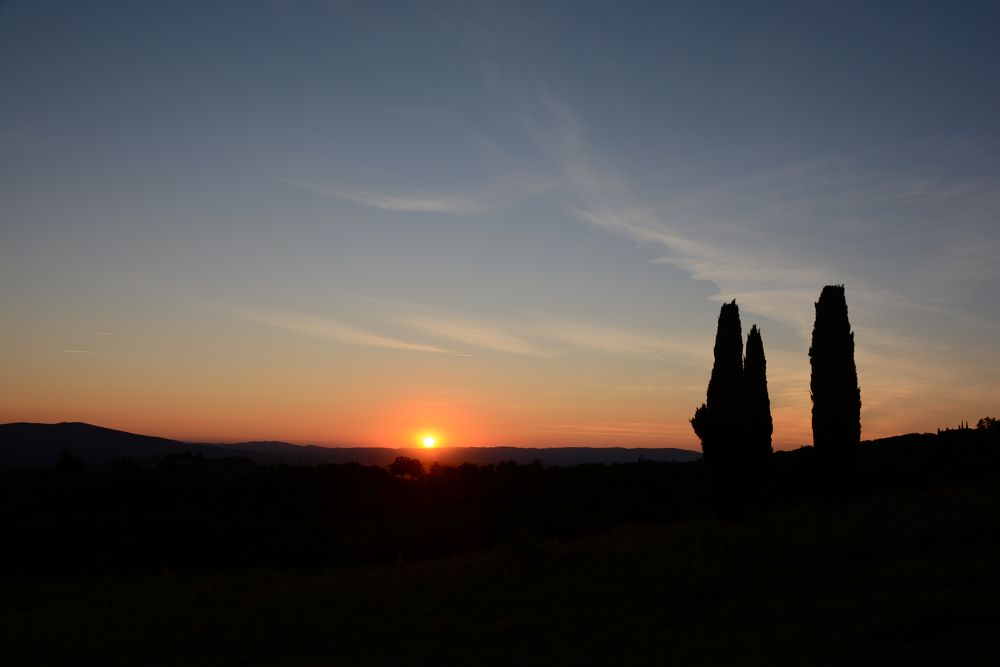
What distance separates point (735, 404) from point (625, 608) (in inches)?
779

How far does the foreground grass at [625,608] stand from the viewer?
11805 millimetres

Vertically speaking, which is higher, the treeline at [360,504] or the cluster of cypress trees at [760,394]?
the cluster of cypress trees at [760,394]

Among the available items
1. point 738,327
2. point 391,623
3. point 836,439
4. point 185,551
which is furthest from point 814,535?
point 185,551

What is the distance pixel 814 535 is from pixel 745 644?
899 cm

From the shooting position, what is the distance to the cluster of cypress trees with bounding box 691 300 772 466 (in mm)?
33219

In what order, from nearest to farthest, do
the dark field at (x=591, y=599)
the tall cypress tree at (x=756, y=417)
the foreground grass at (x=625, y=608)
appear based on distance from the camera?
1. the foreground grass at (x=625, y=608)
2. the dark field at (x=591, y=599)
3. the tall cypress tree at (x=756, y=417)

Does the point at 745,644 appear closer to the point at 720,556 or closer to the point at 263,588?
the point at 720,556

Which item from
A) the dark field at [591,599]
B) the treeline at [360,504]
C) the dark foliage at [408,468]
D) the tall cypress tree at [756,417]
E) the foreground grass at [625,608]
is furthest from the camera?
the dark foliage at [408,468]

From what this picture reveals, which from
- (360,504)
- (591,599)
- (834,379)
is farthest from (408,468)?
(591,599)

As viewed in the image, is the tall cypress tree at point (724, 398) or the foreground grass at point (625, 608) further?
the tall cypress tree at point (724, 398)

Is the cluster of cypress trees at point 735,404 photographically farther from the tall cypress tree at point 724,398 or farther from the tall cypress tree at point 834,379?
the tall cypress tree at point 834,379

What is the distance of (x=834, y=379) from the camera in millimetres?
32250

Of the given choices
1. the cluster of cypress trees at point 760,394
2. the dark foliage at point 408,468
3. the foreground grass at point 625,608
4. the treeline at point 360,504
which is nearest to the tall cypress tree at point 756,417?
the cluster of cypress trees at point 760,394

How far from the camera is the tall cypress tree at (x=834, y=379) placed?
31766mm
